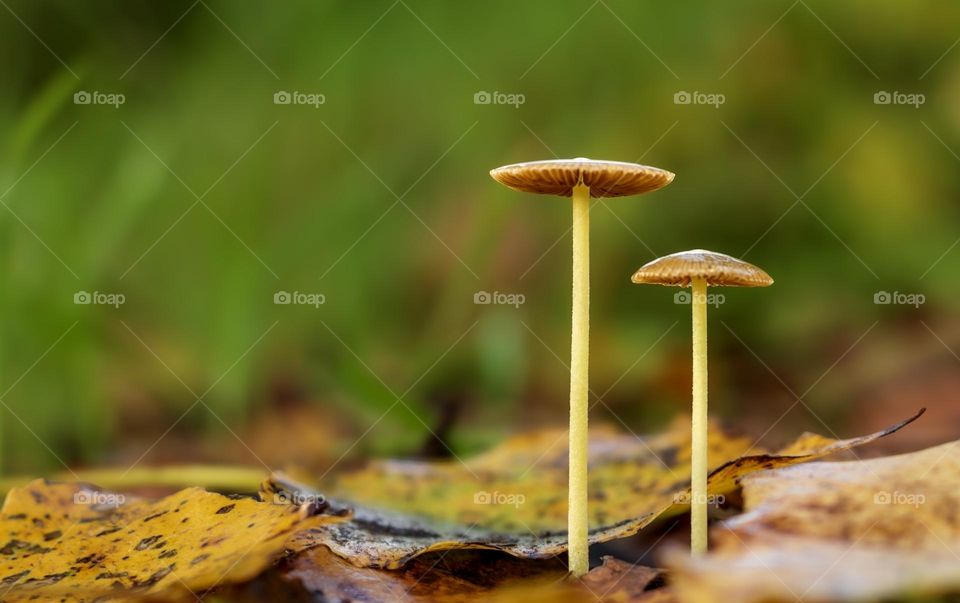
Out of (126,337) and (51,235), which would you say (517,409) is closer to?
(126,337)

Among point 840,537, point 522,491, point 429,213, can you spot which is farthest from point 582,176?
point 429,213

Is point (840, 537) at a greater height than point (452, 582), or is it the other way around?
point (840, 537)

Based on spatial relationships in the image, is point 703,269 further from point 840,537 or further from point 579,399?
point 840,537

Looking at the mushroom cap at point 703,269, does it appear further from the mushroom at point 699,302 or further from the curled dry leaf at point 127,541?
the curled dry leaf at point 127,541

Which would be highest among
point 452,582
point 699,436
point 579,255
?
point 579,255

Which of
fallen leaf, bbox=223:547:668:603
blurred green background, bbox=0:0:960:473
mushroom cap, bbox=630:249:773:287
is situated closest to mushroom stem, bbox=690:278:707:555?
mushroom cap, bbox=630:249:773:287

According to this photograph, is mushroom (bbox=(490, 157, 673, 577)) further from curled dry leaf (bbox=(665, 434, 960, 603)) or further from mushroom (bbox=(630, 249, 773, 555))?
curled dry leaf (bbox=(665, 434, 960, 603))

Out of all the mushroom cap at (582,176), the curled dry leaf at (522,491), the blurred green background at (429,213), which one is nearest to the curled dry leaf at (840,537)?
the curled dry leaf at (522,491)
